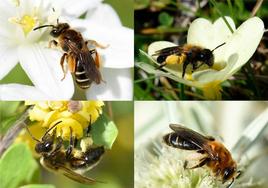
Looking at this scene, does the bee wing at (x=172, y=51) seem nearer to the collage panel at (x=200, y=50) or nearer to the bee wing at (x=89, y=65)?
the collage panel at (x=200, y=50)

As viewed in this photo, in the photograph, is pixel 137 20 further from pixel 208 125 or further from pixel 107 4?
pixel 208 125

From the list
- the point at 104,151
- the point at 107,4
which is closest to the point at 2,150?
the point at 104,151

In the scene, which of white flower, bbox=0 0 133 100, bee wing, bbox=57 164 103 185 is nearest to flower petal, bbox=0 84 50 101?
white flower, bbox=0 0 133 100

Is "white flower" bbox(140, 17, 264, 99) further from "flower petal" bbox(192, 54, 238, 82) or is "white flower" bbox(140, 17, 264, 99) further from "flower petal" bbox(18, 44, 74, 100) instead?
"flower petal" bbox(18, 44, 74, 100)

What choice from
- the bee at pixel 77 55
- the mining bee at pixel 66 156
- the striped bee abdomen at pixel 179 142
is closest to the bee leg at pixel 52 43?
the bee at pixel 77 55

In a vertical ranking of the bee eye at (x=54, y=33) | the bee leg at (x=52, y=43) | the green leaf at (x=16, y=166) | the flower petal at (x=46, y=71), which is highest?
the bee eye at (x=54, y=33)

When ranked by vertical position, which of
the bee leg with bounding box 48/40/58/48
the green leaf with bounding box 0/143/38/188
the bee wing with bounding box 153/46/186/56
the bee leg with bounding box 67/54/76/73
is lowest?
the green leaf with bounding box 0/143/38/188
